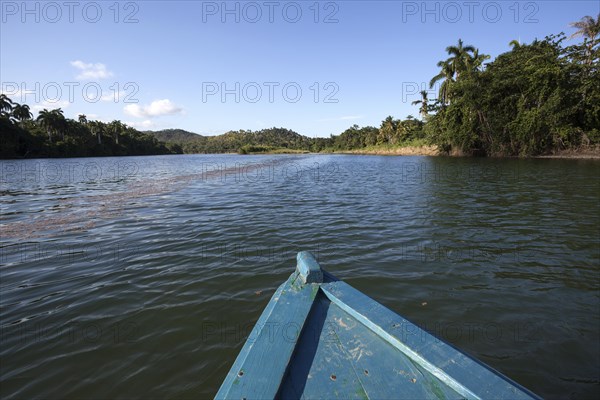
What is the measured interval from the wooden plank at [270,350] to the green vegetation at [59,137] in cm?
9063

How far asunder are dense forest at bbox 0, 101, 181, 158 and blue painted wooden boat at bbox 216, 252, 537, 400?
9083 cm

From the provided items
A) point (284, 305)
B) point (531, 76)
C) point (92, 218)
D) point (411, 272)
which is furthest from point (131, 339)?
point (531, 76)

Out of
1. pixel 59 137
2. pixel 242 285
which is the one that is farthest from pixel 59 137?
pixel 242 285

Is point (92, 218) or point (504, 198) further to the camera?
point (504, 198)

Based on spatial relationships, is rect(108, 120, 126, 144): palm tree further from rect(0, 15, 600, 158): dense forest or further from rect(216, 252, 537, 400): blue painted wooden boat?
rect(216, 252, 537, 400): blue painted wooden boat

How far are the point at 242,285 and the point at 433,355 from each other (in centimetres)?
357

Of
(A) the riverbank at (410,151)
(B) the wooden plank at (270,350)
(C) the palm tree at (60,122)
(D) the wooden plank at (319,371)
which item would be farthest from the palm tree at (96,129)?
(D) the wooden plank at (319,371)

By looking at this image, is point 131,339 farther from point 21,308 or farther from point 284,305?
point 284,305

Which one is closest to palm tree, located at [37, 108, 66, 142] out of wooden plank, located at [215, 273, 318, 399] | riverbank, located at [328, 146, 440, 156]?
riverbank, located at [328, 146, 440, 156]

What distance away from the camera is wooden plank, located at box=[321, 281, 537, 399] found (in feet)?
4.80

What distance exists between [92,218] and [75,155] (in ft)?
336

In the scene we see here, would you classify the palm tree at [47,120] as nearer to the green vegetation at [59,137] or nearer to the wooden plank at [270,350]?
the green vegetation at [59,137]

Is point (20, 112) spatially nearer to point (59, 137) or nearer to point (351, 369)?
point (59, 137)

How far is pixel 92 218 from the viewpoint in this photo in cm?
933
